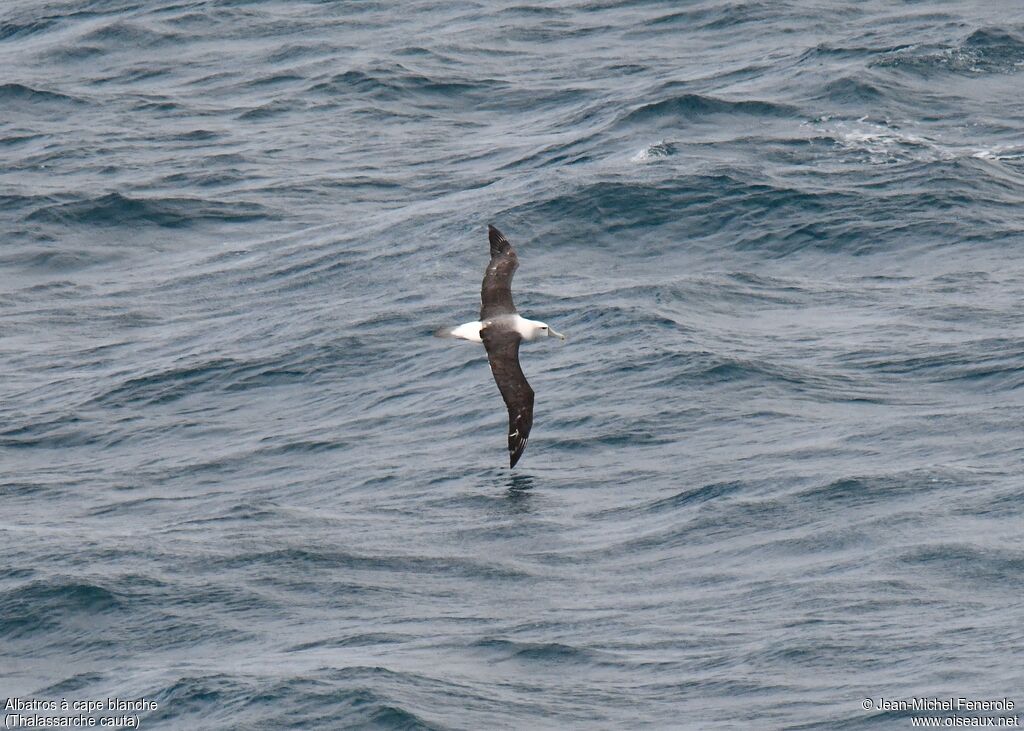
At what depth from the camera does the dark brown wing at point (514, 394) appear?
2089cm

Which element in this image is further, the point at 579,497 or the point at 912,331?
the point at 912,331

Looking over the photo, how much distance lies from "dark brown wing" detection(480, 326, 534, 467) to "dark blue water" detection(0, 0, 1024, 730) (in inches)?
24.3

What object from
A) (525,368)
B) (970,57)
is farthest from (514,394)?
(970,57)

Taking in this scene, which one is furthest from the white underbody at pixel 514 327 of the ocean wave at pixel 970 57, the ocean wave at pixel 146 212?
the ocean wave at pixel 970 57

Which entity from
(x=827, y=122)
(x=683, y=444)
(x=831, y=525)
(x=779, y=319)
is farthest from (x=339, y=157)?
(x=831, y=525)

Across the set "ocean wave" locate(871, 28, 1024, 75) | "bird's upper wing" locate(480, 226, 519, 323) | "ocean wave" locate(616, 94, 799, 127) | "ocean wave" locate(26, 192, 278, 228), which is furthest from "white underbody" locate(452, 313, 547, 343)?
"ocean wave" locate(871, 28, 1024, 75)

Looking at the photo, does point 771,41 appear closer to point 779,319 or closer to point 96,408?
point 779,319

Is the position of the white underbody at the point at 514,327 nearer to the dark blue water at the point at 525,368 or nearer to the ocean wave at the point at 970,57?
the dark blue water at the point at 525,368

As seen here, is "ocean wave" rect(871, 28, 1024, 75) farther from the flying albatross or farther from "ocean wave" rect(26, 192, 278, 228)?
the flying albatross

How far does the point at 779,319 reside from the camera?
84.2 ft

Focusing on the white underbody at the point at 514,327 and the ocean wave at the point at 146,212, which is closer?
the white underbody at the point at 514,327

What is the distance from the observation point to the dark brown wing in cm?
2089

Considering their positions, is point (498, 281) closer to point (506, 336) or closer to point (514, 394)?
point (506, 336)

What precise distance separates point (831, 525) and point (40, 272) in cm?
1674
